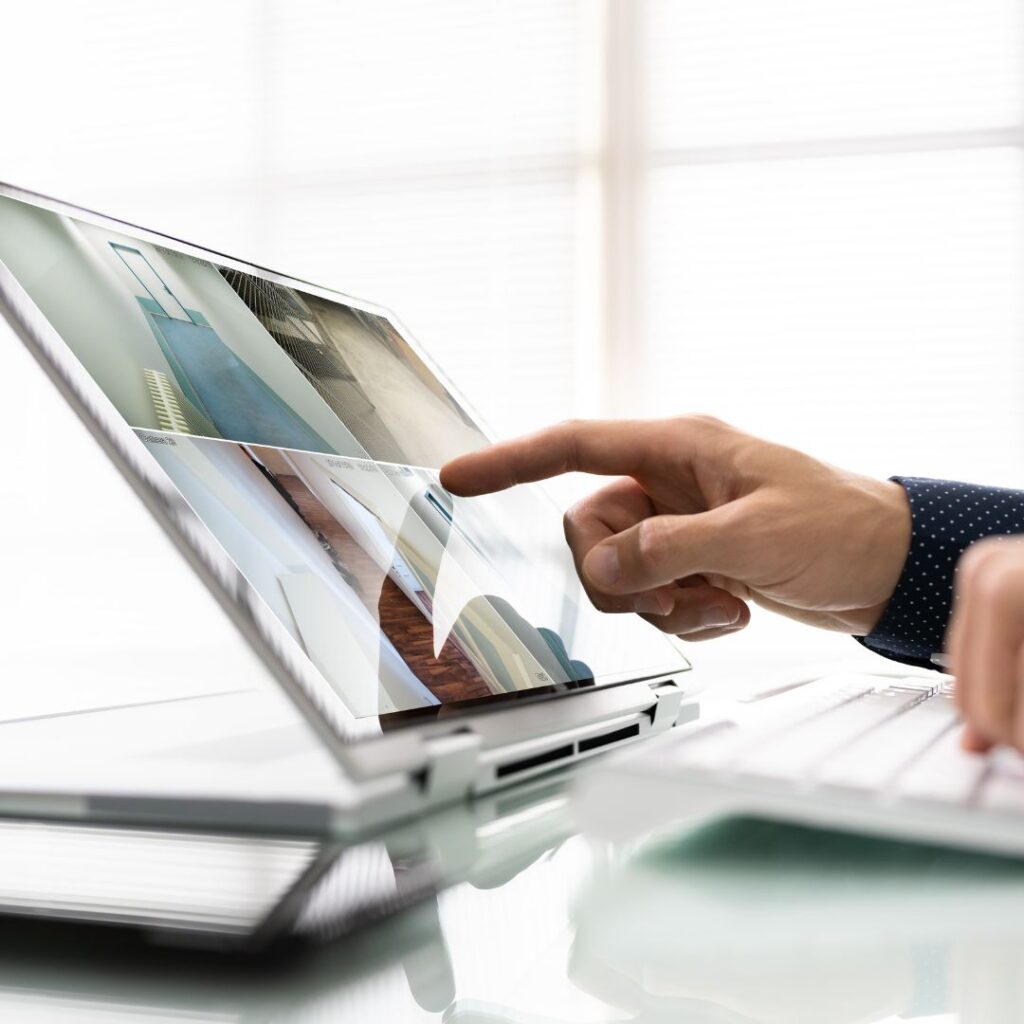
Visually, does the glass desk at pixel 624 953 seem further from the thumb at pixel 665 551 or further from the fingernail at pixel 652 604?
the fingernail at pixel 652 604

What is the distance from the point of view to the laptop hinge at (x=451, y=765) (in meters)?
0.34

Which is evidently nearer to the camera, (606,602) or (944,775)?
(944,775)

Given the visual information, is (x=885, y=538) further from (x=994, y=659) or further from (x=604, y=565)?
(x=994, y=659)

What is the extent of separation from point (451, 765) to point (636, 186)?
253 centimetres

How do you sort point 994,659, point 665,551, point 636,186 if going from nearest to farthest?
point 994,659 < point 665,551 < point 636,186

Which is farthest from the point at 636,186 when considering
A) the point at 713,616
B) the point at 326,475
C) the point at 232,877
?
the point at 232,877

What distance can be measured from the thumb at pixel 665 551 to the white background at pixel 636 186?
5.82ft

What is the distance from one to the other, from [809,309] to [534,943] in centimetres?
248

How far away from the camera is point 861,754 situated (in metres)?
0.39

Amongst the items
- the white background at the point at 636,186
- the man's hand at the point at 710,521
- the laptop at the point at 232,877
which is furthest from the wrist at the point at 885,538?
the white background at the point at 636,186

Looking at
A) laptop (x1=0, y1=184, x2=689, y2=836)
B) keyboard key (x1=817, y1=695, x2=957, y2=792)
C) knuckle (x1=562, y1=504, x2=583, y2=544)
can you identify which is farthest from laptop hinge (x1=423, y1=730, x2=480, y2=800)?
knuckle (x1=562, y1=504, x2=583, y2=544)

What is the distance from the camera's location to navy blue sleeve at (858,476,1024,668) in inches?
29.0

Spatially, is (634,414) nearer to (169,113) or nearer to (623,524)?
(169,113)

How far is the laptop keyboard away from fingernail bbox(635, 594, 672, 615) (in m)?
0.19
